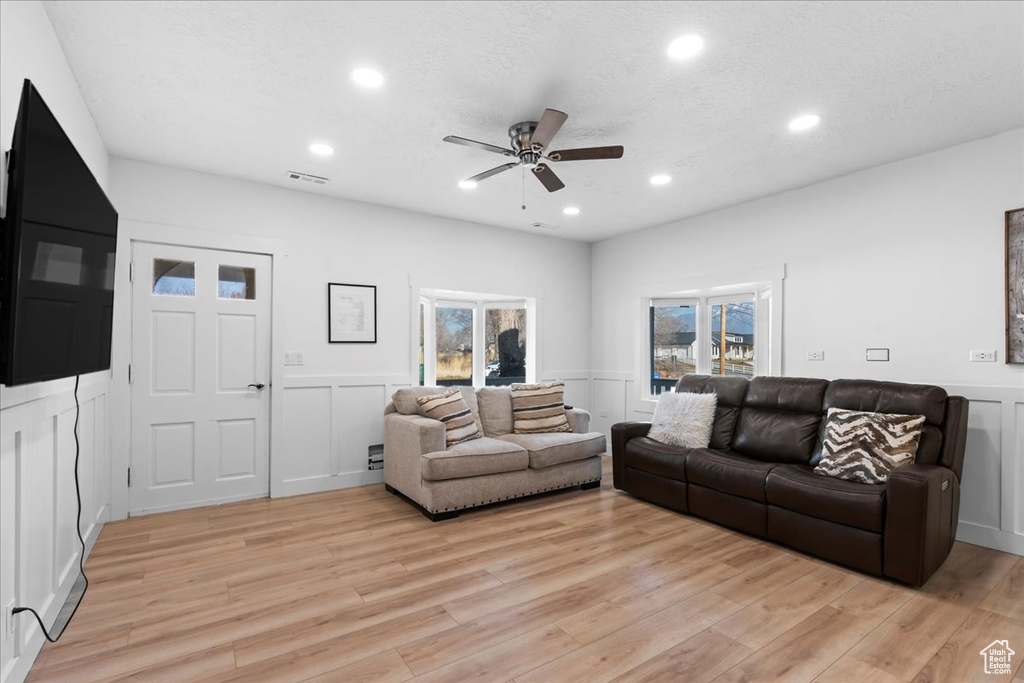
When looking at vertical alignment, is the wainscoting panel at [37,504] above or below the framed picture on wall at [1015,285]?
below

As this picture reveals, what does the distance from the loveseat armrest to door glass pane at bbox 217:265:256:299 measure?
470cm

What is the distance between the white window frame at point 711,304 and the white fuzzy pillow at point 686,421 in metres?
0.86

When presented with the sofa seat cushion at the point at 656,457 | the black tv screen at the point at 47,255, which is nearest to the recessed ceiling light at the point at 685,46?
the black tv screen at the point at 47,255

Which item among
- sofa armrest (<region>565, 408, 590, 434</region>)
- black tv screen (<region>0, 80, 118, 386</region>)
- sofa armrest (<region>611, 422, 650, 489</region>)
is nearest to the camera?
black tv screen (<region>0, 80, 118, 386</region>)

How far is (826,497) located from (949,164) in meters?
2.49

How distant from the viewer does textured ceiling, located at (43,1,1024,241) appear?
82.6 inches

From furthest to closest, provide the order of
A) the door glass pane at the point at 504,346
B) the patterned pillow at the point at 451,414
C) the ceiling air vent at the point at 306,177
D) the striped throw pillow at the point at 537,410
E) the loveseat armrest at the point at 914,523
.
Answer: the door glass pane at the point at 504,346
the striped throw pillow at the point at 537,410
the patterned pillow at the point at 451,414
the ceiling air vent at the point at 306,177
the loveseat armrest at the point at 914,523

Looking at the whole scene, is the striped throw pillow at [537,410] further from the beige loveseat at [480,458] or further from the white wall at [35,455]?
the white wall at [35,455]

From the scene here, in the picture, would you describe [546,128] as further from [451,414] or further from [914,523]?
[914,523]

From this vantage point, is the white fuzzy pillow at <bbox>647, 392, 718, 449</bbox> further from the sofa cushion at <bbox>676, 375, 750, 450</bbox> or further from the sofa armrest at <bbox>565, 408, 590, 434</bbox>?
the sofa armrest at <bbox>565, 408, 590, 434</bbox>

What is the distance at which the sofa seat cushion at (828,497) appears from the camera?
275cm

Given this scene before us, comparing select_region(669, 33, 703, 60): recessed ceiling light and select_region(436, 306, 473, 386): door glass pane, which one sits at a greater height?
select_region(669, 33, 703, 60): recessed ceiling light

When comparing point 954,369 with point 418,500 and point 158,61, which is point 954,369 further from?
point 158,61

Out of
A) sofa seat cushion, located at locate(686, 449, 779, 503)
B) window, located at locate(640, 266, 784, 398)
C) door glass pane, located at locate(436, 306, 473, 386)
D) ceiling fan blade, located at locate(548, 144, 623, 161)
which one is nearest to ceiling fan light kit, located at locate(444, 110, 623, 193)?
ceiling fan blade, located at locate(548, 144, 623, 161)
